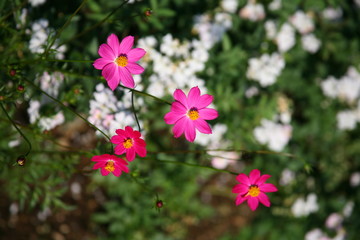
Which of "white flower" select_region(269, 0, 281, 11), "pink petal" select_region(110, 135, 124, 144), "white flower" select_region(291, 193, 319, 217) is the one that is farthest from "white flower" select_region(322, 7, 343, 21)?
"pink petal" select_region(110, 135, 124, 144)

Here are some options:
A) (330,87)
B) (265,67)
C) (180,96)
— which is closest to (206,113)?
(180,96)

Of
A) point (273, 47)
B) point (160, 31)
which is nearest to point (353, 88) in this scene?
point (273, 47)

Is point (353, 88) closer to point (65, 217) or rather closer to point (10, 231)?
point (65, 217)

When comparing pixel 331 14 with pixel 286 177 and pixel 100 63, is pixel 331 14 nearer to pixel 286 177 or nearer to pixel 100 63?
pixel 286 177

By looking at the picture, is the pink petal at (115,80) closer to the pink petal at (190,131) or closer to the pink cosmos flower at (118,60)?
the pink cosmos flower at (118,60)

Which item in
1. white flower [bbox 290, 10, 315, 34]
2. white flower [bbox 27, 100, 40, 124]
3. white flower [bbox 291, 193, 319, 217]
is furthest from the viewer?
white flower [bbox 291, 193, 319, 217]

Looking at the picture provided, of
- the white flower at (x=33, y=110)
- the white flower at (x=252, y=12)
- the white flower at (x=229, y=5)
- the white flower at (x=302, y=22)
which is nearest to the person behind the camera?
the white flower at (x=33, y=110)

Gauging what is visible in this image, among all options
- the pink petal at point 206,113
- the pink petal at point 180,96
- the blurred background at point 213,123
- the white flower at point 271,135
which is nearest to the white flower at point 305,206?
the blurred background at point 213,123

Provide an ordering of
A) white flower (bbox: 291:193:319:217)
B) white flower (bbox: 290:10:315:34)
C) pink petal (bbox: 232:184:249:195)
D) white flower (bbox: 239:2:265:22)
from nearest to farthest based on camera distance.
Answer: pink petal (bbox: 232:184:249:195), white flower (bbox: 239:2:265:22), white flower (bbox: 290:10:315:34), white flower (bbox: 291:193:319:217)

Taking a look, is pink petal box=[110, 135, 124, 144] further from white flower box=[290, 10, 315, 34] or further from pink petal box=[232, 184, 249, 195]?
white flower box=[290, 10, 315, 34]
